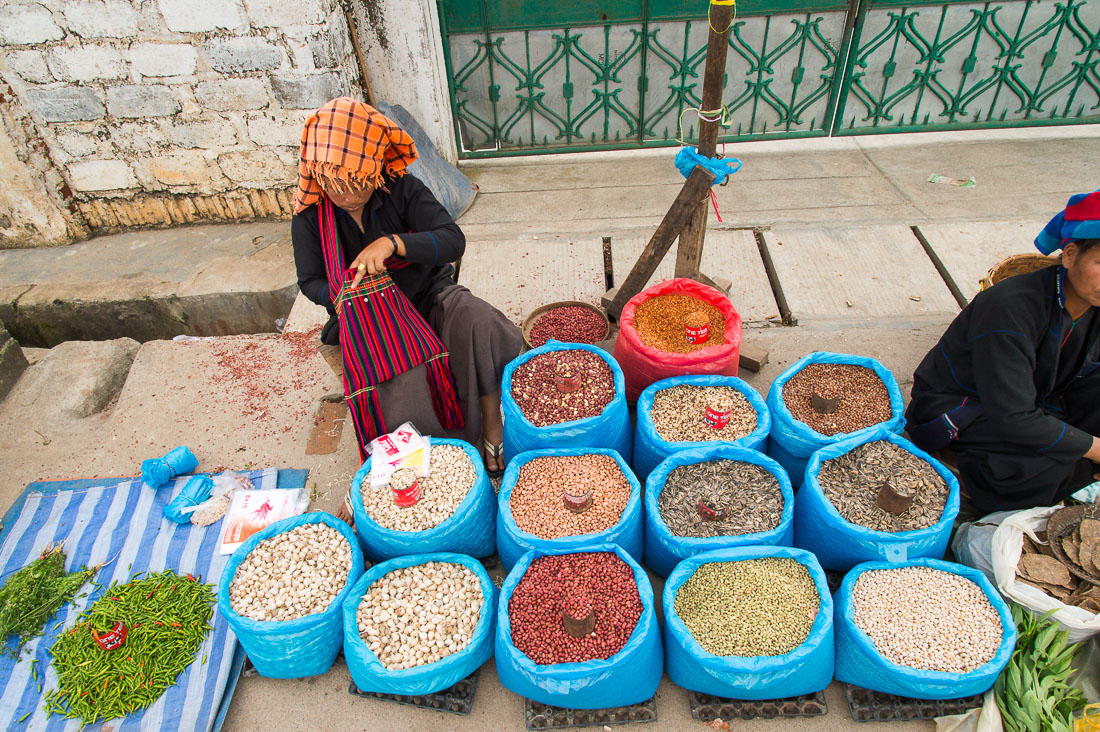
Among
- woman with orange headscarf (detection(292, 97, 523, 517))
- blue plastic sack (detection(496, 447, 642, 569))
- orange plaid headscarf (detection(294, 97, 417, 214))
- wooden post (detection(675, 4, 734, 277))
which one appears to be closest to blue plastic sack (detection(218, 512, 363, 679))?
blue plastic sack (detection(496, 447, 642, 569))

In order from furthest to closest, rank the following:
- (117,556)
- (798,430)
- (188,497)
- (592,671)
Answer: (188,497), (117,556), (798,430), (592,671)

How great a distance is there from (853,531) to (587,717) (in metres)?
1.01

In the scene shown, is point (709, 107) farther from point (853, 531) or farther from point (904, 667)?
point (904, 667)

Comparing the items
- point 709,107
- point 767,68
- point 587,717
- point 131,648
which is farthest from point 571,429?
point 767,68

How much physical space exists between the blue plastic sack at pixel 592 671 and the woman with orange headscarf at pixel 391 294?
0.84m

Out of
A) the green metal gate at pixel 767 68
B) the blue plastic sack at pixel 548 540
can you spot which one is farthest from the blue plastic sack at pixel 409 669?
the green metal gate at pixel 767 68

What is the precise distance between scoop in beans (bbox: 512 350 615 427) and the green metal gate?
7.48 feet

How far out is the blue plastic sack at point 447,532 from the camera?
2094mm

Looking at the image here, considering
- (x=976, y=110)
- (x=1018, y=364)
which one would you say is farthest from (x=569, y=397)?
(x=976, y=110)

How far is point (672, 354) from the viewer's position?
8.30 ft

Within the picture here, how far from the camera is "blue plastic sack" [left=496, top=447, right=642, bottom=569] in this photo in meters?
2.04

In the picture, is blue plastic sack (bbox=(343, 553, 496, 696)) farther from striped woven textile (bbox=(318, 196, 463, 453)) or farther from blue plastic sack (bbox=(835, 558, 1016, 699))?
blue plastic sack (bbox=(835, 558, 1016, 699))

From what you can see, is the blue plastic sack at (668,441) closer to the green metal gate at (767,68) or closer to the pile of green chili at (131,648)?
the pile of green chili at (131,648)

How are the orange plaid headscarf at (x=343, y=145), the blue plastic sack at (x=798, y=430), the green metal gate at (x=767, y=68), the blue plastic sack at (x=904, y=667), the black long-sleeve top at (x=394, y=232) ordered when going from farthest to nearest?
the green metal gate at (x=767, y=68) < the black long-sleeve top at (x=394, y=232) < the blue plastic sack at (x=798, y=430) < the orange plaid headscarf at (x=343, y=145) < the blue plastic sack at (x=904, y=667)
